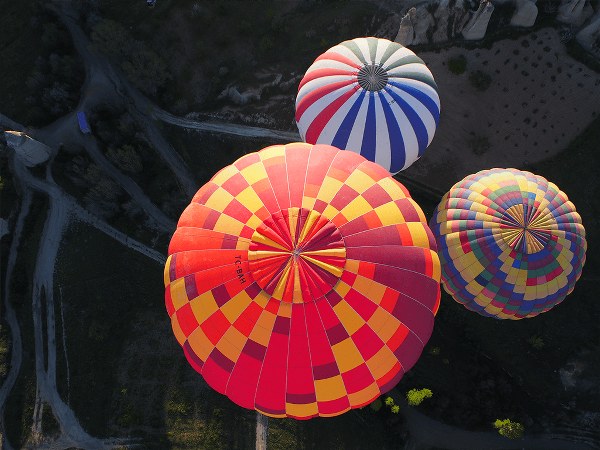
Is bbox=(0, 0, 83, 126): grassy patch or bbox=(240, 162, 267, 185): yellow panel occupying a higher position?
bbox=(0, 0, 83, 126): grassy patch

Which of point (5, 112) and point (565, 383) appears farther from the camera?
point (5, 112)

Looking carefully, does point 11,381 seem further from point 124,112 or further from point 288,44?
point 288,44

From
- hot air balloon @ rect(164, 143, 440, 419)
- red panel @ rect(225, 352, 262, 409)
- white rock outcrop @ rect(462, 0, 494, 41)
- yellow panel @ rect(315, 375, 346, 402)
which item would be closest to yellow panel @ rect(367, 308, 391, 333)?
hot air balloon @ rect(164, 143, 440, 419)

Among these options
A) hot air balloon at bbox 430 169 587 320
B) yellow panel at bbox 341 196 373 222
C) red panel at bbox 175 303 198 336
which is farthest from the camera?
hot air balloon at bbox 430 169 587 320

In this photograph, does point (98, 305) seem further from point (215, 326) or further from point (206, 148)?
point (215, 326)

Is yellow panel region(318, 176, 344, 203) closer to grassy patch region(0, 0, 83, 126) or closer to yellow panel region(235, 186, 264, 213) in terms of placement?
yellow panel region(235, 186, 264, 213)

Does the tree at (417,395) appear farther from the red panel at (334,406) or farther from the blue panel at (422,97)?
the blue panel at (422,97)

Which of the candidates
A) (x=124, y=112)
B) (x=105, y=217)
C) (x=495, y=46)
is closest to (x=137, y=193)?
(x=105, y=217)

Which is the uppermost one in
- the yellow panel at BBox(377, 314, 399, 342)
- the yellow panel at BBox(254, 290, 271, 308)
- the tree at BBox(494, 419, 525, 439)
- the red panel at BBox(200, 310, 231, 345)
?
the yellow panel at BBox(254, 290, 271, 308)
